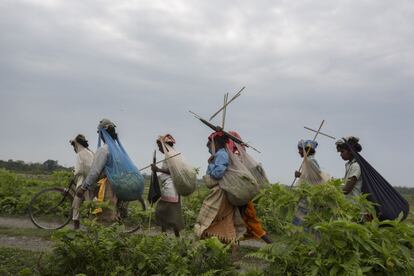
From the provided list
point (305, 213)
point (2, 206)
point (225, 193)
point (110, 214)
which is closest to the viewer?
point (305, 213)

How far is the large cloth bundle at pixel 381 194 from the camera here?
6.45 metres

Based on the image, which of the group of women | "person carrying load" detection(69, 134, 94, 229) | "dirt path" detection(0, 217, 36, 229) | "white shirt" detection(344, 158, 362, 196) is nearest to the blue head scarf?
the group of women

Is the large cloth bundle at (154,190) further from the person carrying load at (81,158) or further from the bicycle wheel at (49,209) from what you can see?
the bicycle wheel at (49,209)

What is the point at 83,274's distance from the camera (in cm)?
475

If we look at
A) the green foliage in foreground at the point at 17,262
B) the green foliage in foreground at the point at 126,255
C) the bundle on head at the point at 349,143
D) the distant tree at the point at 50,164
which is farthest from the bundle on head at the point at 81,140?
the distant tree at the point at 50,164

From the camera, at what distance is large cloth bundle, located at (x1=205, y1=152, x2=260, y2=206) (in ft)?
21.9

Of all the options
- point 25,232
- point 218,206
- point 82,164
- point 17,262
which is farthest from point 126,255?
point 25,232

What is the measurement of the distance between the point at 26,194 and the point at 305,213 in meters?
9.12

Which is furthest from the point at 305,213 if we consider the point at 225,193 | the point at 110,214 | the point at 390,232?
the point at 110,214

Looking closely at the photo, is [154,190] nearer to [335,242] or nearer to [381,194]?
[381,194]

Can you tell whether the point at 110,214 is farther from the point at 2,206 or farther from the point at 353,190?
the point at 2,206

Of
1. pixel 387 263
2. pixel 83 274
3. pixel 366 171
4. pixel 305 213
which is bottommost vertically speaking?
pixel 83 274

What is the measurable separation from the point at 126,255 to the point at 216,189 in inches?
82.8

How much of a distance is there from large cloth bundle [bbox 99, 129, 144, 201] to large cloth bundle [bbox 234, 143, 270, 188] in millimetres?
1597
